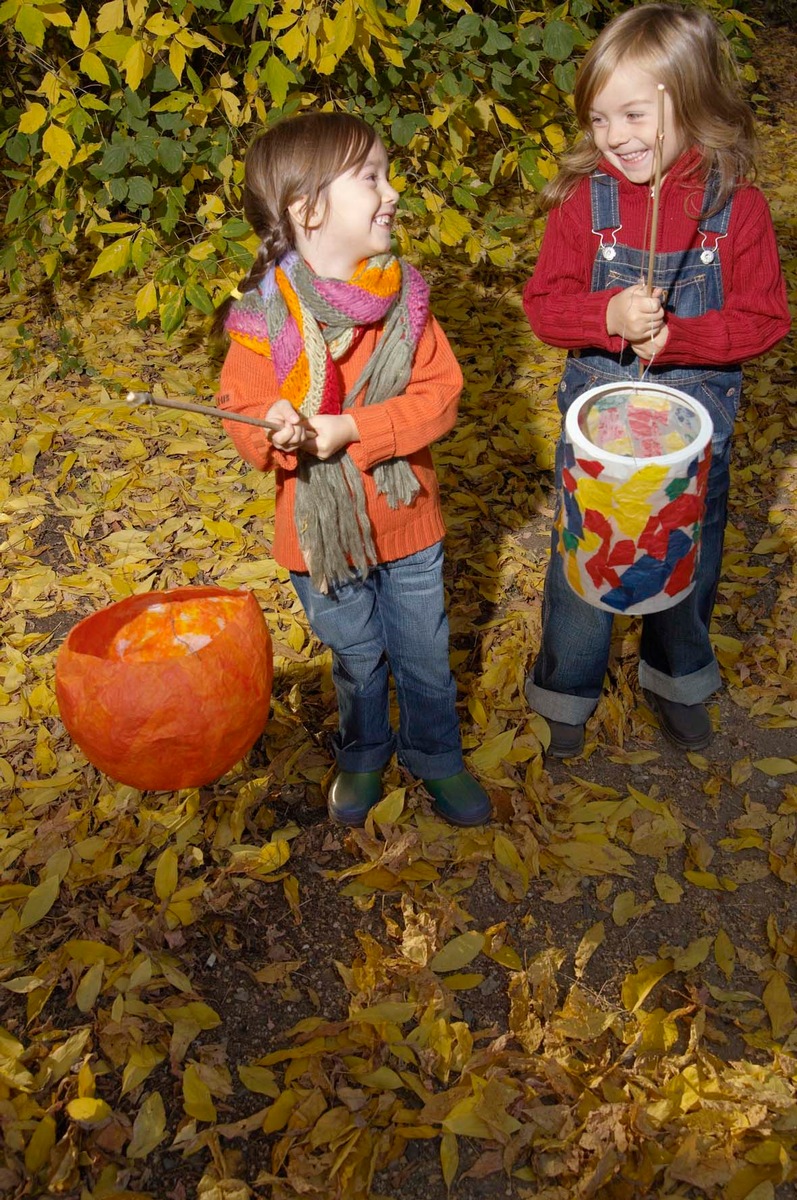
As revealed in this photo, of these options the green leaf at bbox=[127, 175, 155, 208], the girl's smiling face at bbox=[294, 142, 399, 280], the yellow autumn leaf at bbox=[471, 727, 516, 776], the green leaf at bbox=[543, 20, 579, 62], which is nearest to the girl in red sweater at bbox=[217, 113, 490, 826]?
the girl's smiling face at bbox=[294, 142, 399, 280]

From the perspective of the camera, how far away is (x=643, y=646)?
2.80 m

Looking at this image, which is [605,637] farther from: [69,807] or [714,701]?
[69,807]

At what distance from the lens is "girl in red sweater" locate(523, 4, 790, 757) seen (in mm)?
2004

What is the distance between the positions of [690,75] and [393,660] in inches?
51.4

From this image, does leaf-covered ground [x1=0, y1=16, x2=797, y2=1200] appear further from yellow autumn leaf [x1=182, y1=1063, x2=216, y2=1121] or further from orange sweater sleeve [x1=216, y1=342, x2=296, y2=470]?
Answer: orange sweater sleeve [x1=216, y1=342, x2=296, y2=470]

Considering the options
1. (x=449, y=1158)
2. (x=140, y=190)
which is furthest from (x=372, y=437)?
(x=140, y=190)

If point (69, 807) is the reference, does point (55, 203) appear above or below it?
above

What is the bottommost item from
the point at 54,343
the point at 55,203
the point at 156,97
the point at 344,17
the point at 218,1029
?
the point at 218,1029

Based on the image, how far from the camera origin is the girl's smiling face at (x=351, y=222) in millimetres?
1849

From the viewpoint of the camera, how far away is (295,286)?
75.2 inches

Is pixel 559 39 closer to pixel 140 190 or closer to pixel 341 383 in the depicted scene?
pixel 140 190

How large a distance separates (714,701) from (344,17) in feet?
7.50

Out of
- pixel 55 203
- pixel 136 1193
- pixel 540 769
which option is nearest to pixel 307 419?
pixel 540 769

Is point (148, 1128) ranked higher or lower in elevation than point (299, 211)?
lower
